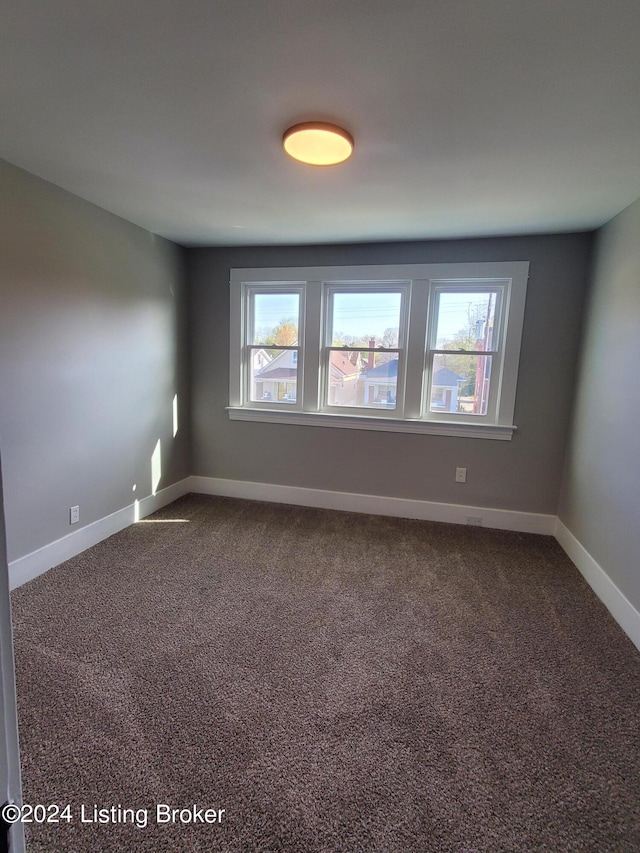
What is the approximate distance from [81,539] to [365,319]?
283cm

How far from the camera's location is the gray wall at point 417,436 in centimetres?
306

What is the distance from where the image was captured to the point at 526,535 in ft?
10.7

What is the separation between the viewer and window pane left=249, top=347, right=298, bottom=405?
3.73 metres

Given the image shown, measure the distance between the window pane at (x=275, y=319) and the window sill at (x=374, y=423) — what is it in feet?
2.22

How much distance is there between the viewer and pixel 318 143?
1733 mm

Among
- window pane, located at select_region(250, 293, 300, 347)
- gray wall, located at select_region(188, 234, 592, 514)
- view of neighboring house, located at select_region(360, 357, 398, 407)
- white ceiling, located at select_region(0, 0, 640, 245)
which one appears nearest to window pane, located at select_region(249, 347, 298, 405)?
window pane, located at select_region(250, 293, 300, 347)

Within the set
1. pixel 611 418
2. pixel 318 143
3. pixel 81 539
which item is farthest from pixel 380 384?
pixel 81 539

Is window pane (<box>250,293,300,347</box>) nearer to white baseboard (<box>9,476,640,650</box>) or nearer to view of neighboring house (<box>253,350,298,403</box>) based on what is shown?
view of neighboring house (<box>253,350,298,403</box>)

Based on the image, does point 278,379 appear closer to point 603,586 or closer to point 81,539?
point 81,539

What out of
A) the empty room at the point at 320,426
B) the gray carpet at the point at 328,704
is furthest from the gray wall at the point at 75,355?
the gray carpet at the point at 328,704

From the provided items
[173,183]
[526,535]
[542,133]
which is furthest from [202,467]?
[542,133]

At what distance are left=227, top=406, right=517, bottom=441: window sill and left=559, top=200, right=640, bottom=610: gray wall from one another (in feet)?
1.96

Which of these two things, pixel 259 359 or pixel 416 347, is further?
pixel 259 359

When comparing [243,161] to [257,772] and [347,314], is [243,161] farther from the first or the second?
[257,772]
